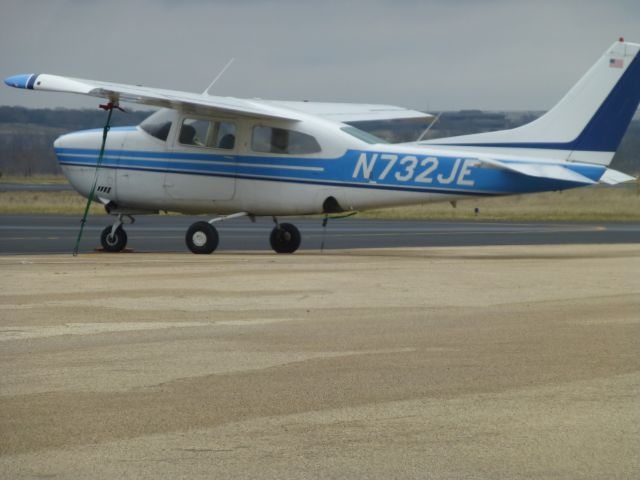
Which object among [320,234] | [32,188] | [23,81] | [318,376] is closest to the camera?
[318,376]

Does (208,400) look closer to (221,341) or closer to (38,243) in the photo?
(221,341)

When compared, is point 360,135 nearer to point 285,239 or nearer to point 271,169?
point 271,169

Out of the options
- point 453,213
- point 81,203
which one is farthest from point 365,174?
point 81,203

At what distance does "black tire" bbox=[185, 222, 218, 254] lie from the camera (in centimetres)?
2045

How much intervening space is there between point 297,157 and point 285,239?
5.76 feet

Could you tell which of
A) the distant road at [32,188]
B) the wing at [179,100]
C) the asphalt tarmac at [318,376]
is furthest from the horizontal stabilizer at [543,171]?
the distant road at [32,188]

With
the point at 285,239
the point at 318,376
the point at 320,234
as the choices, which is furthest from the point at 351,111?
the point at 318,376

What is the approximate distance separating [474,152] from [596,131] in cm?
185

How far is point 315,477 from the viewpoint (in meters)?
5.95

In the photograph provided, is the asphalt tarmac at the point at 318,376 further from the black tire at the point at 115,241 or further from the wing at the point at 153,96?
the black tire at the point at 115,241

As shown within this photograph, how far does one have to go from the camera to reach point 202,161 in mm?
20656

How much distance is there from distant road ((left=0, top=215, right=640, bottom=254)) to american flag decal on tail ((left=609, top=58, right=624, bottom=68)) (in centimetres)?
646

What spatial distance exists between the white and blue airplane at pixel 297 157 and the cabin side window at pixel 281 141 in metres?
0.02

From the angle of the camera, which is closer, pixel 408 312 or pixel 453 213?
Result: pixel 408 312
